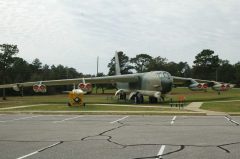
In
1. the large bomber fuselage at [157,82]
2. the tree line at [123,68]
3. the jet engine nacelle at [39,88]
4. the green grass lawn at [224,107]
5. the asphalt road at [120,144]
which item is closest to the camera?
the asphalt road at [120,144]

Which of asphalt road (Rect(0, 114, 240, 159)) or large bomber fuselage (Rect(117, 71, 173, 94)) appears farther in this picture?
large bomber fuselage (Rect(117, 71, 173, 94))

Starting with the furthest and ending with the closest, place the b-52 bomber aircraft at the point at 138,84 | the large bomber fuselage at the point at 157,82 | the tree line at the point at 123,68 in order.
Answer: the tree line at the point at 123,68 < the b-52 bomber aircraft at the point at 138,84 < the large bomber fuselage at the point at 157,82

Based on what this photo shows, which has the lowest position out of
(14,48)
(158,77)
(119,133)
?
(119,133)

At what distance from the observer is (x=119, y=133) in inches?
638

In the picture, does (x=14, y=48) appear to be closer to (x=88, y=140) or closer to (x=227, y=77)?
(x=227, y=77)

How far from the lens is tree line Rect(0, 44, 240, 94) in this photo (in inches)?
4653

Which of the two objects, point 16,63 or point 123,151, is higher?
point 16,63

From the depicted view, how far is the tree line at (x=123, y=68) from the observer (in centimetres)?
11819

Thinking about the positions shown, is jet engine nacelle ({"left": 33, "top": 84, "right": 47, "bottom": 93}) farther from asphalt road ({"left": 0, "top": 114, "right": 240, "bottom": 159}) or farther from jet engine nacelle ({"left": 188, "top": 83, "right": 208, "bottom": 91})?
asphalt road ({"left": 0, "top": 114, "right": 240, "bottom": 159})

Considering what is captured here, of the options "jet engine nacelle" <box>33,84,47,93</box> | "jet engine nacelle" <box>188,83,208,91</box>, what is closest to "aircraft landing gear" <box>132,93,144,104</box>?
"jet engine nacelle" <box>188,83,208,91</box>

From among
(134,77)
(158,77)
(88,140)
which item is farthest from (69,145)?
(134,77)

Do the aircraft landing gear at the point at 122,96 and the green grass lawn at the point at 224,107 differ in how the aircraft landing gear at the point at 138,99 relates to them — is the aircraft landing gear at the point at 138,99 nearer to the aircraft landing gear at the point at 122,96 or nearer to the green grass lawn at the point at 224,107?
the aircraft landing gear at the point at 122,96

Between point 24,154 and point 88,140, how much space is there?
335 cm

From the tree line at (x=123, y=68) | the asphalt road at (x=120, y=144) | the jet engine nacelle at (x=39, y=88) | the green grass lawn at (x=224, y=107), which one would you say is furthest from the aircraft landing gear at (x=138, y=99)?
the tree line at (x=123, y=68)
